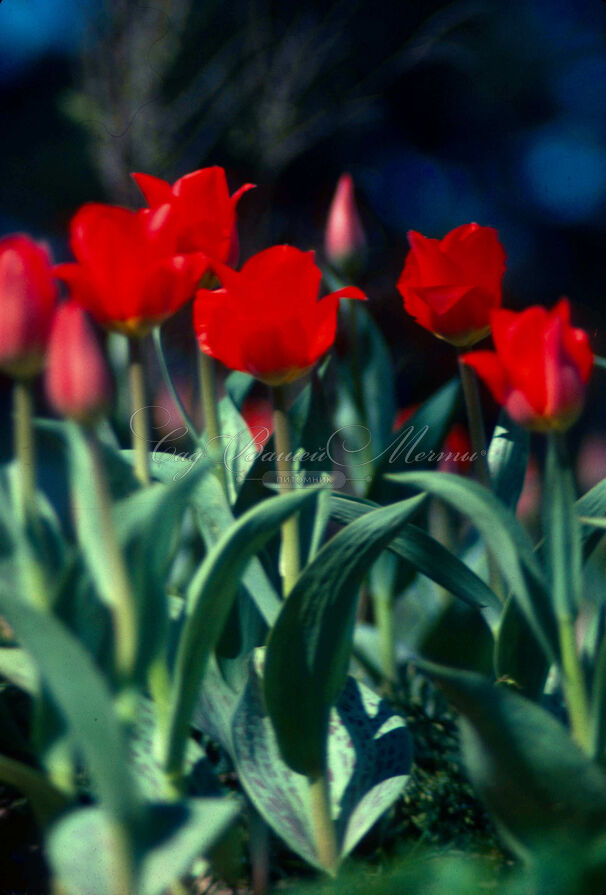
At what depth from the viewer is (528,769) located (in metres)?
0.31

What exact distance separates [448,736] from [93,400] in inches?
14.2

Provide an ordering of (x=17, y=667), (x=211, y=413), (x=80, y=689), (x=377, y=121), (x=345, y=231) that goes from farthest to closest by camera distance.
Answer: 1. (x=377, y=121)
2. (x=345, y=231)
3. (x=211, y=413)
4. (x=17, y=667)
5. (x=80, y=689)

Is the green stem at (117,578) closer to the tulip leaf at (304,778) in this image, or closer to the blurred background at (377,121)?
the tulip leaf at (304,778)

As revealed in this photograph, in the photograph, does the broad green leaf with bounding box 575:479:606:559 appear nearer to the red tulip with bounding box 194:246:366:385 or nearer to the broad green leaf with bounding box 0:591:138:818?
the red tulip with bounding box 194:246:366:385

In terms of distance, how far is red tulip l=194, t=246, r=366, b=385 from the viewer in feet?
1.27

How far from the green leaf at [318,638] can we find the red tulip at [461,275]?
5.6 inches

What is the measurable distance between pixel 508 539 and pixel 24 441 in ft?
0.67

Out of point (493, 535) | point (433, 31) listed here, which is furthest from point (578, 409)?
point (433, 31)

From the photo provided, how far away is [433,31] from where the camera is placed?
62 cm

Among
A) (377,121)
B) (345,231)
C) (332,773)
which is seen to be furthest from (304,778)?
(377,121)

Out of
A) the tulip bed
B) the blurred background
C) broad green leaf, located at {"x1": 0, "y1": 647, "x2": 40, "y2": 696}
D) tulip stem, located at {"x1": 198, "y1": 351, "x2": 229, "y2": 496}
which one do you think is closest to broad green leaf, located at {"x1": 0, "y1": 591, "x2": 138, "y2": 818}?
the tulip bed

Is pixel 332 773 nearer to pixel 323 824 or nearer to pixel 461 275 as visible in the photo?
pixel 323 824

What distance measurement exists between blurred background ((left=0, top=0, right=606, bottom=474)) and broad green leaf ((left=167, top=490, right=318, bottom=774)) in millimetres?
309

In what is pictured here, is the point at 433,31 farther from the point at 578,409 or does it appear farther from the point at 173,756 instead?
the point at 173,756
